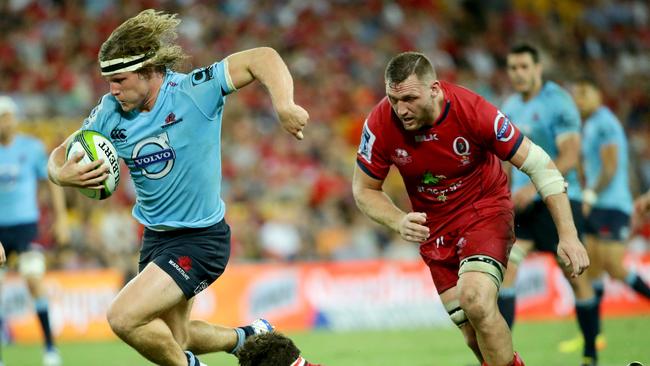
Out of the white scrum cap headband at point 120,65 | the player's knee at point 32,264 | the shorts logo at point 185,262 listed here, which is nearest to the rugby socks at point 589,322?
the shorts logo at point 185,262

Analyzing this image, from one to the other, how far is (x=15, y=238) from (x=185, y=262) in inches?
203

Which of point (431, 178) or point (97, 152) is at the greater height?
point (97, 152)

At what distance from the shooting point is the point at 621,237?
33.0ft

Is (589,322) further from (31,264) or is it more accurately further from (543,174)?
(31,264)

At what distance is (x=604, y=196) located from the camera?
1025 centimetres

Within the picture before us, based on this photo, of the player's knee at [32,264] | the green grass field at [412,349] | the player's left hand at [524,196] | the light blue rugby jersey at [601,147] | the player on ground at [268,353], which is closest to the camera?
the player on ground at [268,353]

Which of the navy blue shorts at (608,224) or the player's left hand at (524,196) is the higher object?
the player's left hand at (524,196)

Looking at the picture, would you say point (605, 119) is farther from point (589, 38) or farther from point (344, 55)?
point (589, 38)

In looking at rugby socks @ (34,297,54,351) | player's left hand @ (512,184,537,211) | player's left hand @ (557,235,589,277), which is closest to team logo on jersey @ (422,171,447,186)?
player's left hand @ (557,235,589,277)

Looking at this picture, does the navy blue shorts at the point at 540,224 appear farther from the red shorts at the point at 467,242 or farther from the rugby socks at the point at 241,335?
the rugby socks at the point at 241,335

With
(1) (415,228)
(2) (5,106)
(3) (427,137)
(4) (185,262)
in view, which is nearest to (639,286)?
(3) (427,137)

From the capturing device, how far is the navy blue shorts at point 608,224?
10.1 meters

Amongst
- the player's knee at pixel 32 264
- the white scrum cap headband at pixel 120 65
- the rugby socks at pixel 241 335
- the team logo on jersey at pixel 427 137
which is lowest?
the player's knee at pixel 32 264

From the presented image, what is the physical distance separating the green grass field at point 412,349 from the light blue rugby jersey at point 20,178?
61.3 inches
